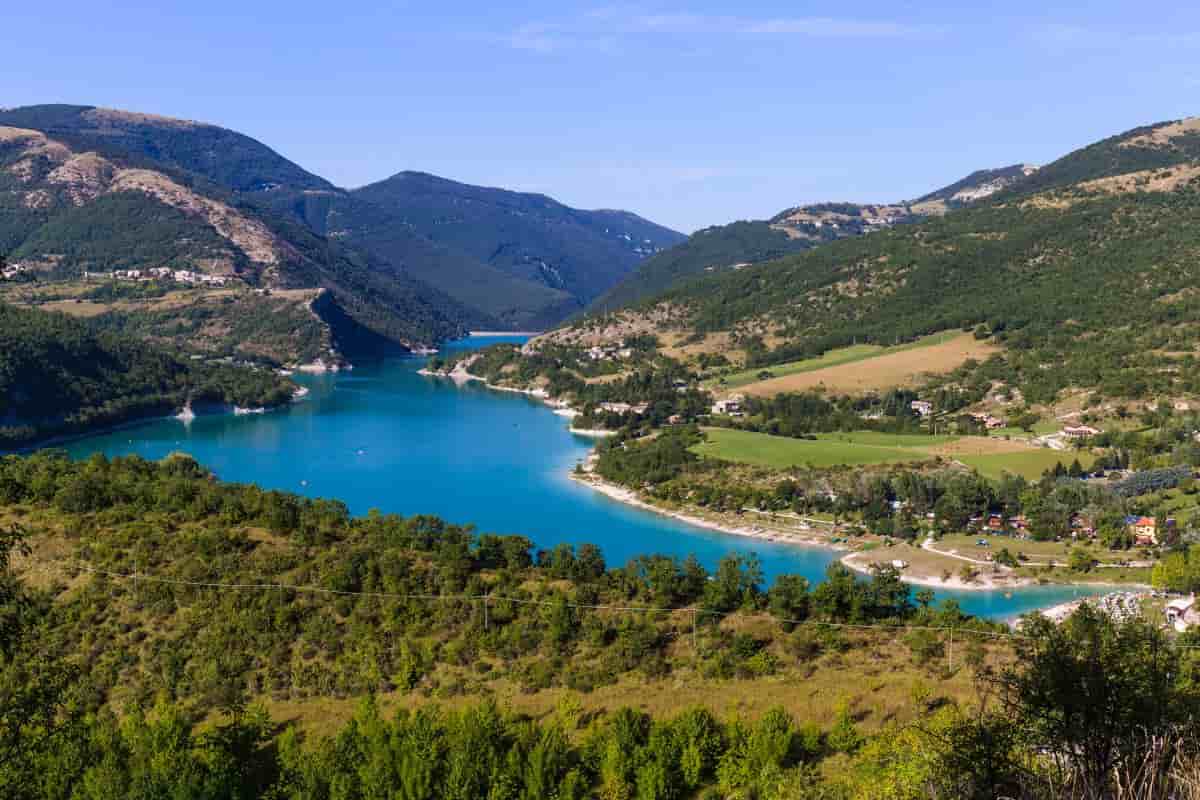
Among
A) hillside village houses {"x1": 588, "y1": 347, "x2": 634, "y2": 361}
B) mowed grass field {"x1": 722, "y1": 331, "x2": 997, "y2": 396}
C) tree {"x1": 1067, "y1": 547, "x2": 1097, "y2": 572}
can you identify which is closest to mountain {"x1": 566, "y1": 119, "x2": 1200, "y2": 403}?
mowed grass field {"x1": 722, "y1": 331, "x2": 997, "y2": 396}

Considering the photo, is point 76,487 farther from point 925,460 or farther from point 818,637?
point 925,460

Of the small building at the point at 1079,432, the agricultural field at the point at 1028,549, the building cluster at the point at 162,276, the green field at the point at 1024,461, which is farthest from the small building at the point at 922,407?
the building cluster at the point at 162,276

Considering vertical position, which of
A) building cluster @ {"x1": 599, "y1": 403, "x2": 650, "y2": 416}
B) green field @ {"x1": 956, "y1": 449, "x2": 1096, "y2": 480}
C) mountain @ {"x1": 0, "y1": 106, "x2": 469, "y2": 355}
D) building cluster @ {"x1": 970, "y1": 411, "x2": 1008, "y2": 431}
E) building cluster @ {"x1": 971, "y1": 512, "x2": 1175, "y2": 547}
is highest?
mountain @ {"x1": 0, "y1": 106, "x2": 469, "y2": 355}

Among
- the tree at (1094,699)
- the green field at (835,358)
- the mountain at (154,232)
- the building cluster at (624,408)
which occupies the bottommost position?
the building cluster at (624,408)

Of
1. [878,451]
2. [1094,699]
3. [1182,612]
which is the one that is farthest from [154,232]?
[1094,699]

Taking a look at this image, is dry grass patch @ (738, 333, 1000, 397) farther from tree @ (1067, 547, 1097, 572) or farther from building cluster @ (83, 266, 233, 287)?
building cluster @ (83, 266, 233, 287)

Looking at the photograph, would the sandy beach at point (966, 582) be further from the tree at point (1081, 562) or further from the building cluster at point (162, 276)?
the building cluster at point (162, 276)
